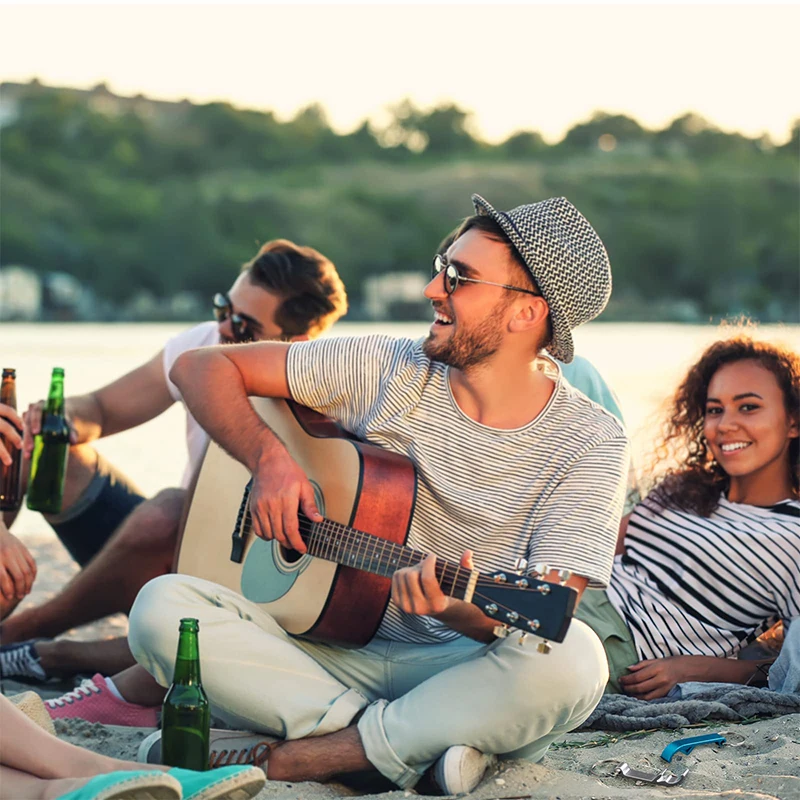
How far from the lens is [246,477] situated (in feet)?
12.1

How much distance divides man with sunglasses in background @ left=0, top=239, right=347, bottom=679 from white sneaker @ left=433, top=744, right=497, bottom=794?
1497 millimetres

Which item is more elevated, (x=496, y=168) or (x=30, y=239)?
(x=496, y=168)

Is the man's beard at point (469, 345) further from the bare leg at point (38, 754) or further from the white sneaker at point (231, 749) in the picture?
the bare leg at point (38, 754)

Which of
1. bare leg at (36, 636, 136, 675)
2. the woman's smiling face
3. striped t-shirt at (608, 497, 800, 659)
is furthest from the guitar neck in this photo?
the woman's smiling face

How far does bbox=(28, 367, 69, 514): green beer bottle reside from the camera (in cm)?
462

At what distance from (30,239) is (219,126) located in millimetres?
28260

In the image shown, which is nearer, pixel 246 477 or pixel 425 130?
pixel 246 477

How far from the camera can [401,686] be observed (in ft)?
10.9

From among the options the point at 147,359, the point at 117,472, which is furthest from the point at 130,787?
the point at 147,359

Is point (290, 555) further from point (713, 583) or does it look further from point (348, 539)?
point (713, 583)

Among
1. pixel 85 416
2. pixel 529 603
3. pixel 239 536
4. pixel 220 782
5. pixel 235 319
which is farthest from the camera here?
pixel 235 319

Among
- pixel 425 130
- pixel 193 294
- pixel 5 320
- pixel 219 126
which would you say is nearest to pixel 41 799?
pixel 5 320

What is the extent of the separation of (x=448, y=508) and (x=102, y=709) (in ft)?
4.25

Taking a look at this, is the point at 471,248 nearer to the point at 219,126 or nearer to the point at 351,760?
the point at 351,760
